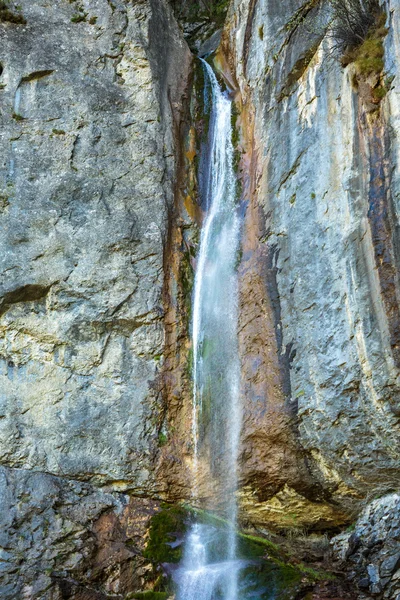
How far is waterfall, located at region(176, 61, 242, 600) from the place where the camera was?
25.2 ft

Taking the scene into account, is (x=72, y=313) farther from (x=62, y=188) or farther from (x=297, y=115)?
(x=297, y=115)

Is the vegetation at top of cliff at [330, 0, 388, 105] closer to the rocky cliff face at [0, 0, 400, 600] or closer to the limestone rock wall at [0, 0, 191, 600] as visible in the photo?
the rocky cliff face at [0, 0, 400, 600]

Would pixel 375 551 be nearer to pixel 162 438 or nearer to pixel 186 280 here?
pixel 162 438

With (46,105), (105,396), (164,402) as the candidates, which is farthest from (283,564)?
(46,105)

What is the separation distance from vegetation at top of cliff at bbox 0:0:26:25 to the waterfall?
448cm

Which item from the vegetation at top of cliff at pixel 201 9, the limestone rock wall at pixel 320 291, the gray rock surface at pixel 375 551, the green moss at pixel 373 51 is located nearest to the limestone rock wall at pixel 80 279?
the limestone rock wall at pixel 320 291

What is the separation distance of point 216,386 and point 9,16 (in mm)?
8120

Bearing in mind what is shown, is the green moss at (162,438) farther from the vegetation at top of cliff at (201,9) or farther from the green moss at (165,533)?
the vegetation at top of cliff at (201,9)

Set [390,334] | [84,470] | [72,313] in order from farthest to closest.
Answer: [72,313]
[84,470]
[390,334]

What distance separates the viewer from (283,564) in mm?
7766

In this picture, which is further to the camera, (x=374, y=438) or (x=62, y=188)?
(x=62, y=188)

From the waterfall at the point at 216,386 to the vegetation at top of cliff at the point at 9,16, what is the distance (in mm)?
4485

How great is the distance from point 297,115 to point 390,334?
168 inches

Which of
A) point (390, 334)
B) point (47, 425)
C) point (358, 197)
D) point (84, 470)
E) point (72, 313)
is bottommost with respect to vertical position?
point (84, 470)
